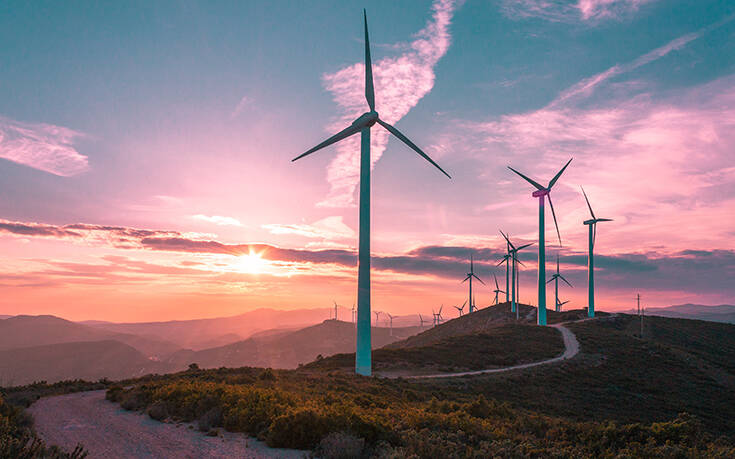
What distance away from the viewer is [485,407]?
26.8 m

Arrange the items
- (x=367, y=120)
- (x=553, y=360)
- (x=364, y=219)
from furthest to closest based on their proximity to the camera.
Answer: (x=553, y=360) < (x=367, y=120) < (x=364, y=219)

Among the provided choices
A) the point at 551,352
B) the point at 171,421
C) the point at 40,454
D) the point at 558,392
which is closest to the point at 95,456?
the point at 40,454

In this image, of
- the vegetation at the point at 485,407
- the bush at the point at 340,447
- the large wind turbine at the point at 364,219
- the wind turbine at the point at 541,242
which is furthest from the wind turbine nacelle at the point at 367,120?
the wind turbine at the point at 541,242

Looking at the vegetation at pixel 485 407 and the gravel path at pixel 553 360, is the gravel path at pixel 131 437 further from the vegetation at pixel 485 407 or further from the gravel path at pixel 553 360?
the gravel path at pixel 553 360

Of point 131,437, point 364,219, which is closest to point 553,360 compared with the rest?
point 364,219

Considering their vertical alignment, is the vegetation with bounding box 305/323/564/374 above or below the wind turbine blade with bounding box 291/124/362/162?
below

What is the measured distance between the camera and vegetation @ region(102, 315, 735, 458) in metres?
15.9

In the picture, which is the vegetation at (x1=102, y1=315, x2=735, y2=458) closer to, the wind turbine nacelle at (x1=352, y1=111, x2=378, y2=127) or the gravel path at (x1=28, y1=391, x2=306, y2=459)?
the gravel path at (x1=28, y1=391, x2=306, y2=459)

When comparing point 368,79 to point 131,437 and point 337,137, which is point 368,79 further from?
point 131,437

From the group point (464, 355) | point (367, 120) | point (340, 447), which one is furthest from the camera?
point (464, 355)

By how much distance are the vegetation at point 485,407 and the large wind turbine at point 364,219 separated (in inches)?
153

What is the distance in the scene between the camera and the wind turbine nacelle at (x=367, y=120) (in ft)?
175

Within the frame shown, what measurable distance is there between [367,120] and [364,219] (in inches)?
531

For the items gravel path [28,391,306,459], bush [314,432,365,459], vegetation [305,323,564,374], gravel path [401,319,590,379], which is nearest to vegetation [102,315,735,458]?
bush [314,432,365,459]
